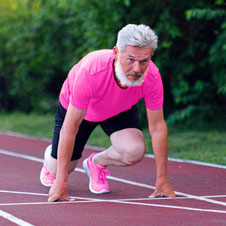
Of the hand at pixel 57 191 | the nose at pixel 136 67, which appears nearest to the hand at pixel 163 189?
the hand at pixel 57 191

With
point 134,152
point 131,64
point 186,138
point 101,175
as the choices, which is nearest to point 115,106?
point 134,152

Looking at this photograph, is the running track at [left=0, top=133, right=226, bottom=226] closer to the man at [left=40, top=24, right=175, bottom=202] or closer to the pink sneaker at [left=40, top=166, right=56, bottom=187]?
the pink sneaker at [left=40, top=166, right=56, bottom=187]

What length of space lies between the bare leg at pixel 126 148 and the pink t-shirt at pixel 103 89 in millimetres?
289

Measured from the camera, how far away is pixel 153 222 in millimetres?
4695

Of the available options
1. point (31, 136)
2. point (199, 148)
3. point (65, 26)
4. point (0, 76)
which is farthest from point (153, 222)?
point (0, 76)

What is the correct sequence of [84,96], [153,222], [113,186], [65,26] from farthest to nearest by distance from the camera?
[65,26] → [113,186] → [84,96] → [153,222]

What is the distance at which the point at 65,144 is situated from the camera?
17.5ft

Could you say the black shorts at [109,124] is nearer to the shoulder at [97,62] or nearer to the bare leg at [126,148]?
the bare leg at [126,148]

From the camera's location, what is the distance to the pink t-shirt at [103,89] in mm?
5207

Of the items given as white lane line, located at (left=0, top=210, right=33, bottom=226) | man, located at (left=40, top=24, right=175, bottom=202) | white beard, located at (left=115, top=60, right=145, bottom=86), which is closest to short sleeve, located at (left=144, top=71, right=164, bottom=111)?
man, located at (left=40, top=24, right=175, bottom=202)

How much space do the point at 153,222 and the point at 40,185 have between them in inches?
93.2

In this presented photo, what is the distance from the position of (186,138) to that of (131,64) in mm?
7128

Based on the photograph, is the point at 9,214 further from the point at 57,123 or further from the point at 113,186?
the point at 113,186

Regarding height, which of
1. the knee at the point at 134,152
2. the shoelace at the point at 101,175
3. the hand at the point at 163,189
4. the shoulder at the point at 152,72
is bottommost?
the hand at the point at 163,189
